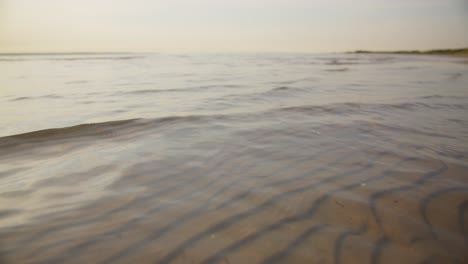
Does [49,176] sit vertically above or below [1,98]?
below

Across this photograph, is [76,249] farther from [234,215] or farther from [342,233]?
[342,233]

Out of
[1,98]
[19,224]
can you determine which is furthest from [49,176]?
[1,98]

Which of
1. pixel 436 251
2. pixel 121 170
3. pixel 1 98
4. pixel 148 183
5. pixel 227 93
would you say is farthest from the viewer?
pixel 227 93

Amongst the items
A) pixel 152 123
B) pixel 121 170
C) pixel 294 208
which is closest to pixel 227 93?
pixel 152 123

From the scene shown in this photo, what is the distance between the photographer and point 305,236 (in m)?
1.32

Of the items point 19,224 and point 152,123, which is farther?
point 152,123

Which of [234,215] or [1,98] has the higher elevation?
[1,98]

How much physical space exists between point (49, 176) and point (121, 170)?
53 centimetres

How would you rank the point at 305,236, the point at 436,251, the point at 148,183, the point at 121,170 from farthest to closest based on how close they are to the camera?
the point at 121,170
the point at 148,183
the point at 305,236
the point at 436,251

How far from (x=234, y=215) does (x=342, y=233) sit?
584mm

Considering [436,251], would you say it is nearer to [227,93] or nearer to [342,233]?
[342,233]

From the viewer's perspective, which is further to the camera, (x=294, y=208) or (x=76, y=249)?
(x=294, y=208)

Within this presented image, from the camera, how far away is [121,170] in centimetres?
210

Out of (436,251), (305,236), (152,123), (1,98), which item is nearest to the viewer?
(436,251)
